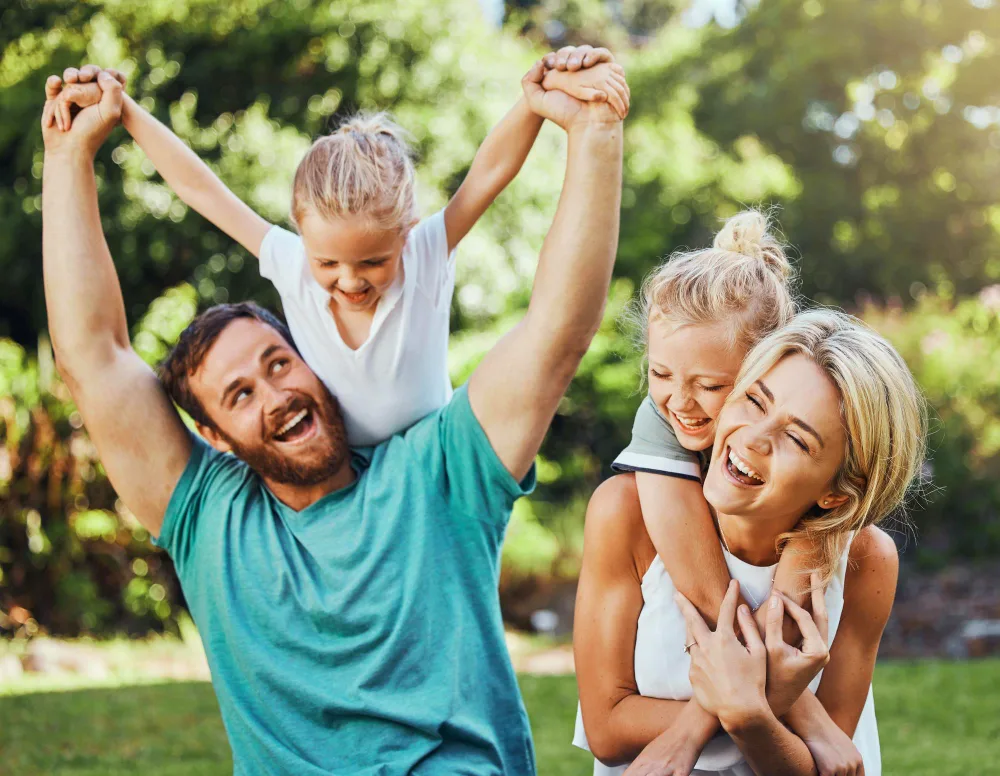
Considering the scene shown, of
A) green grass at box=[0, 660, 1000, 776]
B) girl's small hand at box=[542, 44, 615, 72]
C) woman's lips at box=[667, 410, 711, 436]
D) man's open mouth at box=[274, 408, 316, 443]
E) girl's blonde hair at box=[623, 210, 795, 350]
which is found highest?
girl's small hand at box=[542, 44, 615, 72]

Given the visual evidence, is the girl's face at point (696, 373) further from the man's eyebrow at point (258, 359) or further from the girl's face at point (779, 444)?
the man's eyebrow at point (258, 359)

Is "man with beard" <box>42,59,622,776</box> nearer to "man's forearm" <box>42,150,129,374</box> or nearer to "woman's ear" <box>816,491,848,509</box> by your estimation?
"man's forearm" <box>42,150,129,374</box>

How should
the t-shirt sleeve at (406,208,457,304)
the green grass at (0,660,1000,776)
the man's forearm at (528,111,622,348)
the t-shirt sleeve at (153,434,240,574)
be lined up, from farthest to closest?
the green grass at (0,660,1000,776) < the t-shirt sleeve at (406,208,457,304) < the t-shirt sleeve at (153,434,240,574) < the man's forearm at (528,111,622,348)

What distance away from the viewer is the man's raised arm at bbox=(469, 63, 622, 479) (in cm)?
240

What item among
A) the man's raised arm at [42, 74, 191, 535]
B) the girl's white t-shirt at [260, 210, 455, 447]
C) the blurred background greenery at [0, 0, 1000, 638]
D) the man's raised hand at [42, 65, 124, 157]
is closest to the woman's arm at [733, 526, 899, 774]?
the girl's white t-shirt at [260, 210, 455, 447]

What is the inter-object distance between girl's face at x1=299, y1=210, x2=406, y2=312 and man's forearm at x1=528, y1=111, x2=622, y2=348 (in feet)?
1.76

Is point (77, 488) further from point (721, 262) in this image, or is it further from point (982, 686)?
point (721, 262)

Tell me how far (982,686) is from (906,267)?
25.2ft

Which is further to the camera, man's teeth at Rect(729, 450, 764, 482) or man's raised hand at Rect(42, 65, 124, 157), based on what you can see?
man's raised hand at Rect(42, 65, 124, 157)

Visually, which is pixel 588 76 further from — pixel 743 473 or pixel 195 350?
pixel 195 350

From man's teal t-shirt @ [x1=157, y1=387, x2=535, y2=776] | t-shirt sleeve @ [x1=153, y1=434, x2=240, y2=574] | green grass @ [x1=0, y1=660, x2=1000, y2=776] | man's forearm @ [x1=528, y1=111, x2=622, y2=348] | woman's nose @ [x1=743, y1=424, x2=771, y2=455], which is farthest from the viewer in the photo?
green grass @ [x1=0, y1=660, x2=1000, y2=776]

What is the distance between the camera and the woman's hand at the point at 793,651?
2084 millimetres

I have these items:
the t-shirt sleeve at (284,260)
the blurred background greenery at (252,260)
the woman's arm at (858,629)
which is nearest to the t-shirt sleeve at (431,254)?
the t-shirt sleeve at (284,260)

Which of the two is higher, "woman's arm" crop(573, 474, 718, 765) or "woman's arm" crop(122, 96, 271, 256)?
"woman's arm" crop(122, 96, 271, 256)
